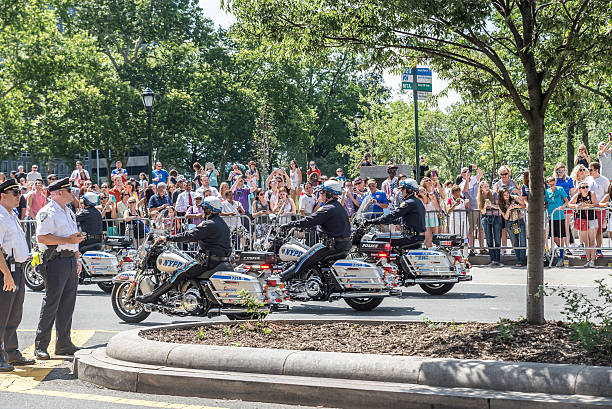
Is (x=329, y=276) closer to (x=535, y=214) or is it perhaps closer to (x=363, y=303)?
(x=363, y=303)

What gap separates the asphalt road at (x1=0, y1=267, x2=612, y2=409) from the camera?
685cm

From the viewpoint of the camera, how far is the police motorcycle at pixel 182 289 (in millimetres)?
10914

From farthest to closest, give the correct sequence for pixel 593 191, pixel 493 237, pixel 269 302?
pixel 493 237 → pixel 593 191 → pixel 269 302

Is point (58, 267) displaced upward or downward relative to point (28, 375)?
upward

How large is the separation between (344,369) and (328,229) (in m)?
5.94

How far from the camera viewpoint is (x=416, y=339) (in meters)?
7.61

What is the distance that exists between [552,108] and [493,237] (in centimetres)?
966

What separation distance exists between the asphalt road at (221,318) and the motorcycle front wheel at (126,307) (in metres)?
0.16

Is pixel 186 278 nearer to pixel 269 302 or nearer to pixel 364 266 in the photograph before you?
pixel 269 302

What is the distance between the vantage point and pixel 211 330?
8.63m

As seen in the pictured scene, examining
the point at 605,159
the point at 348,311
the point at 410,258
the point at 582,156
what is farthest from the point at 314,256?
the point at 605,159

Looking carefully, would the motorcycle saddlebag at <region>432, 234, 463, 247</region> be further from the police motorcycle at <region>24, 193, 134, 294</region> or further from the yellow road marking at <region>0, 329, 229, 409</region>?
the yellow road marking at <region>0, 329, 229, 409</region>

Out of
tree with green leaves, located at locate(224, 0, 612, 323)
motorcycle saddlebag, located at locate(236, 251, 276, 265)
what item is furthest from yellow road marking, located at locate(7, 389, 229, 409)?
motorcycle saddlebag, located at locate(236, 251, 276, 265)

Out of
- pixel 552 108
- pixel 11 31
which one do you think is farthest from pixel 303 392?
pixel 11 31
